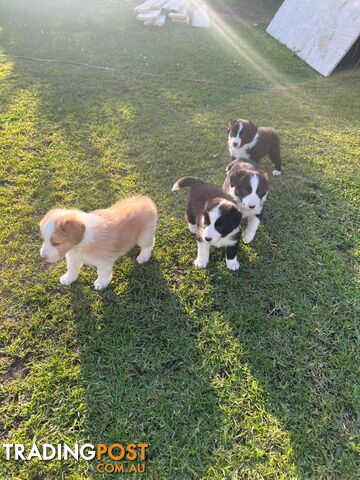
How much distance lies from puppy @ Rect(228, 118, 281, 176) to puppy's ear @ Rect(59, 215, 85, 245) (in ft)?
9.17

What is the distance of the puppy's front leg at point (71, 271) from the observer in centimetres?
331

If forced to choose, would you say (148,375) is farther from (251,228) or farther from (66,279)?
(251,228)

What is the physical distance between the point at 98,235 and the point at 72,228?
32 cm

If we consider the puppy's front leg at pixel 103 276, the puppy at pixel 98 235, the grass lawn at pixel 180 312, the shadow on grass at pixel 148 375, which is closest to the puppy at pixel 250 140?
the grass lawn at pixel 180 312

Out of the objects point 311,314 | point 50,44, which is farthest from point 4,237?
point 50,44

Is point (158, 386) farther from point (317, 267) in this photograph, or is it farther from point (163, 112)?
point (163, 112)

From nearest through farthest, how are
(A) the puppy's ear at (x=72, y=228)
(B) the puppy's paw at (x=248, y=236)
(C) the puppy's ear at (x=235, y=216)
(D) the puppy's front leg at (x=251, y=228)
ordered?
(A) the puppy's ear at (x=72, y=228), (C) the puppy's ear at (x=235, y=216), (D) the puppy's front leg at (x=251, y=228), (B) the puppy's paw at (x=248, y=236)

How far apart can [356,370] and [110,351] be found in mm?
2198

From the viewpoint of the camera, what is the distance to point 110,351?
3006 millimetres

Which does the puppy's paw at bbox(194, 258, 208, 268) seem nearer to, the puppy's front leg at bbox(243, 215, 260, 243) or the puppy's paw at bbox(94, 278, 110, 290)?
the puppy's front leg at bbox(243, 215, 260, 243)

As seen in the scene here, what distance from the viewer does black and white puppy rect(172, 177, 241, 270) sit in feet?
10.1

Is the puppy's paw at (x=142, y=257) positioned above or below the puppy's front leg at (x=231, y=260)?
below

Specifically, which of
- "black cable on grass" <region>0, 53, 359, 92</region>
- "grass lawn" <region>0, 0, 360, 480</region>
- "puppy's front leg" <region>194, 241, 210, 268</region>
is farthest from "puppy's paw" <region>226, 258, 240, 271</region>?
"black cable on grass" <region>0, 53, 359, 92</region>

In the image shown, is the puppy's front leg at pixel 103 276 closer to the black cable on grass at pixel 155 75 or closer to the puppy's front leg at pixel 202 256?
the puppy's front leg at pixel 202 256
